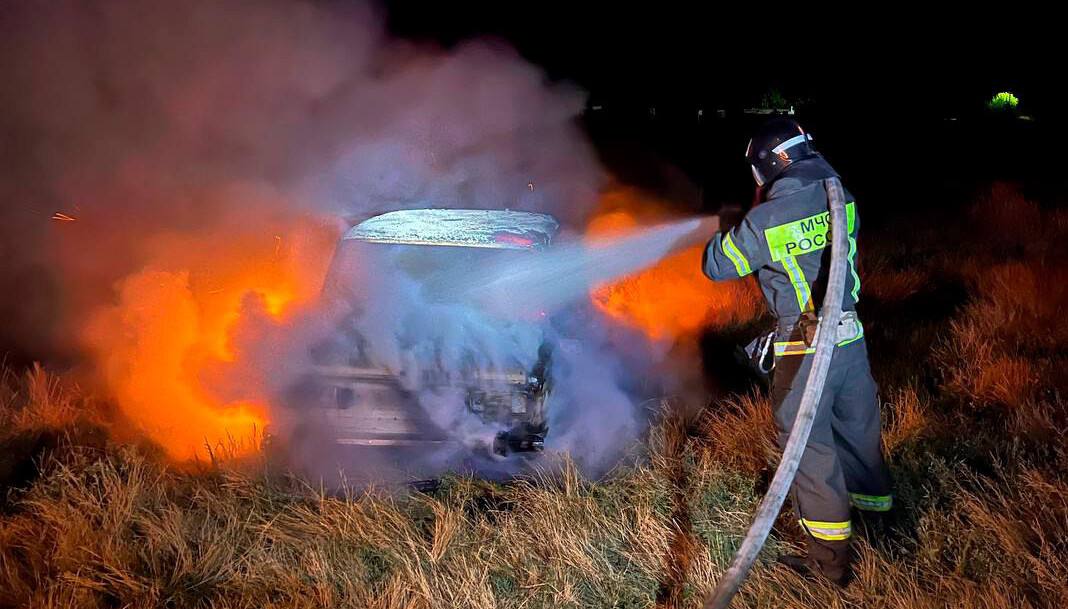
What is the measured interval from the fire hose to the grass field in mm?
315

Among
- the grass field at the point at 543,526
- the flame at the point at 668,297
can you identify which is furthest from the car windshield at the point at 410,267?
the flame at the point at 668,297

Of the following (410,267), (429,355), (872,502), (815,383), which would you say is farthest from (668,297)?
(815,383)

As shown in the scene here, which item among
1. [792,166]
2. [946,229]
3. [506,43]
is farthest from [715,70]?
[792,166]

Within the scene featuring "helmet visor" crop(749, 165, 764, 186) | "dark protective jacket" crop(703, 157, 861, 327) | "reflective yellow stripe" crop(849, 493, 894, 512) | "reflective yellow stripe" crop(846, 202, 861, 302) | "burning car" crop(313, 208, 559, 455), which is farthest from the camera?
"burning car" crop(313, 208, 559, 455)

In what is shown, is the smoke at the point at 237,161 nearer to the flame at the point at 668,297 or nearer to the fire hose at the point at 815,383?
the flame at the point at 668,297

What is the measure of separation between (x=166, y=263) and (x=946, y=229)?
35.5 feet

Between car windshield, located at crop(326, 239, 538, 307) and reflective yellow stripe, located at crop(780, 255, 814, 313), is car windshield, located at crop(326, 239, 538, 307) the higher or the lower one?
the lower one

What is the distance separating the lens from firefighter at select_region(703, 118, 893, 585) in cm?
302

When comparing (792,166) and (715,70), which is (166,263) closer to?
(792,166)

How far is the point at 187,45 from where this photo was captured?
5.89 meters

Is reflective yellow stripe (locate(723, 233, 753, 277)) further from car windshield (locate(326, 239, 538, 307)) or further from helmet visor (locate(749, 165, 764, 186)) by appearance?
car windshield (locate(326, 239, 538, 307))

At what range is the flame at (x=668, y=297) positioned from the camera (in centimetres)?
718

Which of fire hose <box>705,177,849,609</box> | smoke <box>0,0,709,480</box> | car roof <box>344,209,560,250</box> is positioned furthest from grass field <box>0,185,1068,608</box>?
car roof <box>344,209,560,250</box>

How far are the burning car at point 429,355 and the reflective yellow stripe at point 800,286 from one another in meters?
1.44
